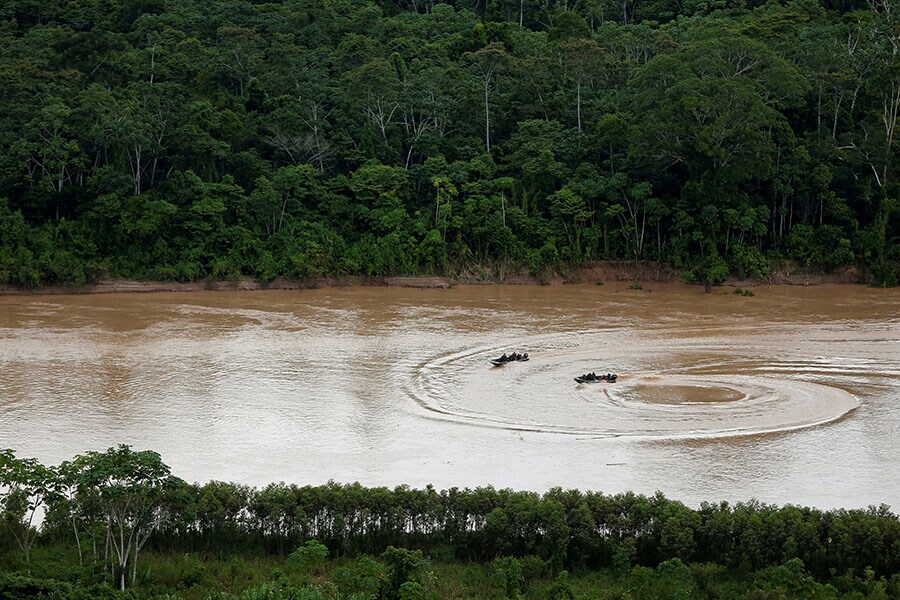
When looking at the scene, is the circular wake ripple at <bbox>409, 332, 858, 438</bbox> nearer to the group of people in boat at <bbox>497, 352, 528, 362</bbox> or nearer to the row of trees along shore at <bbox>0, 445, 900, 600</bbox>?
the group of people in boat at <bbox>497, 352, 528, 362</bbox>

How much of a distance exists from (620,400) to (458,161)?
20367 millimetres

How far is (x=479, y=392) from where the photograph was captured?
22062mm

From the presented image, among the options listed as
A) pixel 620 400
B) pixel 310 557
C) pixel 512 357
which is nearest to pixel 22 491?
pixel 310 557

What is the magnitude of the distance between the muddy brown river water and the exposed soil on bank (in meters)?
1.92

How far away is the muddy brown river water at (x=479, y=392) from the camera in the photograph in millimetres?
17297

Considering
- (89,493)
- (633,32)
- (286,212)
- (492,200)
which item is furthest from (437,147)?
(89,493)

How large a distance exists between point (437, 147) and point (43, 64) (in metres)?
16.0

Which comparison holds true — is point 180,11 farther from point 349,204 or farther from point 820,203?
point 820,203

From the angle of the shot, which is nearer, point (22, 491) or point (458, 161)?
point (22, 491)

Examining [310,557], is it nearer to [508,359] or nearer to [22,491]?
[22,491]

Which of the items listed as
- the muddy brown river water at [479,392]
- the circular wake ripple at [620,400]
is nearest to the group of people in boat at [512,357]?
the circular wake ripple at [620,400]

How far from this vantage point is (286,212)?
127ft

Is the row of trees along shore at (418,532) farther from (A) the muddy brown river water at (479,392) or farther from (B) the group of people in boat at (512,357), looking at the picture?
(B) the group of people in boat at (512,357)

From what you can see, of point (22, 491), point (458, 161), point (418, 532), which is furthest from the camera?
point (458, 161)
